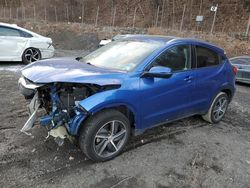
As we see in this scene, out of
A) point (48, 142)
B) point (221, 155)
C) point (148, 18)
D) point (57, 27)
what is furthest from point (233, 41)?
point (48, 142)

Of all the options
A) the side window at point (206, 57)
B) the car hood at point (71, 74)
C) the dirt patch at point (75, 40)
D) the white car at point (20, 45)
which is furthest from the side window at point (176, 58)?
the dirt patch at point (75, 40)

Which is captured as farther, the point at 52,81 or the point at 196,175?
the point at 196,175

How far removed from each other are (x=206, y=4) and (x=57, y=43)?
14722mm

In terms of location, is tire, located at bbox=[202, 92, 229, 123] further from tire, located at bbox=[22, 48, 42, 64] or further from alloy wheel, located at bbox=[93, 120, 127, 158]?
tire, located at bbox=[22, 48, 42, 64]

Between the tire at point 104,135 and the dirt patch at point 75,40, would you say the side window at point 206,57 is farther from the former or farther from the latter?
the dirt patch at point 75,40

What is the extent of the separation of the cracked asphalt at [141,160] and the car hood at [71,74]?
108 centimetres

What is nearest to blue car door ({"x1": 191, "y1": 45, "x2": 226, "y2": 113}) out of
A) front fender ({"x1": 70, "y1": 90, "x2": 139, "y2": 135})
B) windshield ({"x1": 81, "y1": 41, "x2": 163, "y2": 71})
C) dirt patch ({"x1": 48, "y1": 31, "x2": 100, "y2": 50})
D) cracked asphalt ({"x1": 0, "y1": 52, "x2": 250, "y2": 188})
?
cracked asphalt ({"x1": 0, "y1": 52, "x2": 250, "y2": 188})

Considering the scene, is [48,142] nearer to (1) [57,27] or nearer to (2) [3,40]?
(2) [3,40]

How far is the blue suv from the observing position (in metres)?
3.47

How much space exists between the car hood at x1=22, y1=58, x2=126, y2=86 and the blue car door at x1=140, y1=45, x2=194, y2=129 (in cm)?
48

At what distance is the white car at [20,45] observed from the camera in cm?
951

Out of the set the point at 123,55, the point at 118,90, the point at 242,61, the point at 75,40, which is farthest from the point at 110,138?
the point at 75,40

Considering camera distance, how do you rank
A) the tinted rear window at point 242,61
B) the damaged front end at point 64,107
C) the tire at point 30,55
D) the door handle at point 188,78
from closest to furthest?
the damaged front end at point 64,107 < the door handle at point 188,78 < the tire at point 30,55 < the tinted rear window at point 242,61

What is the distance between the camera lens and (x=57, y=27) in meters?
23.6
